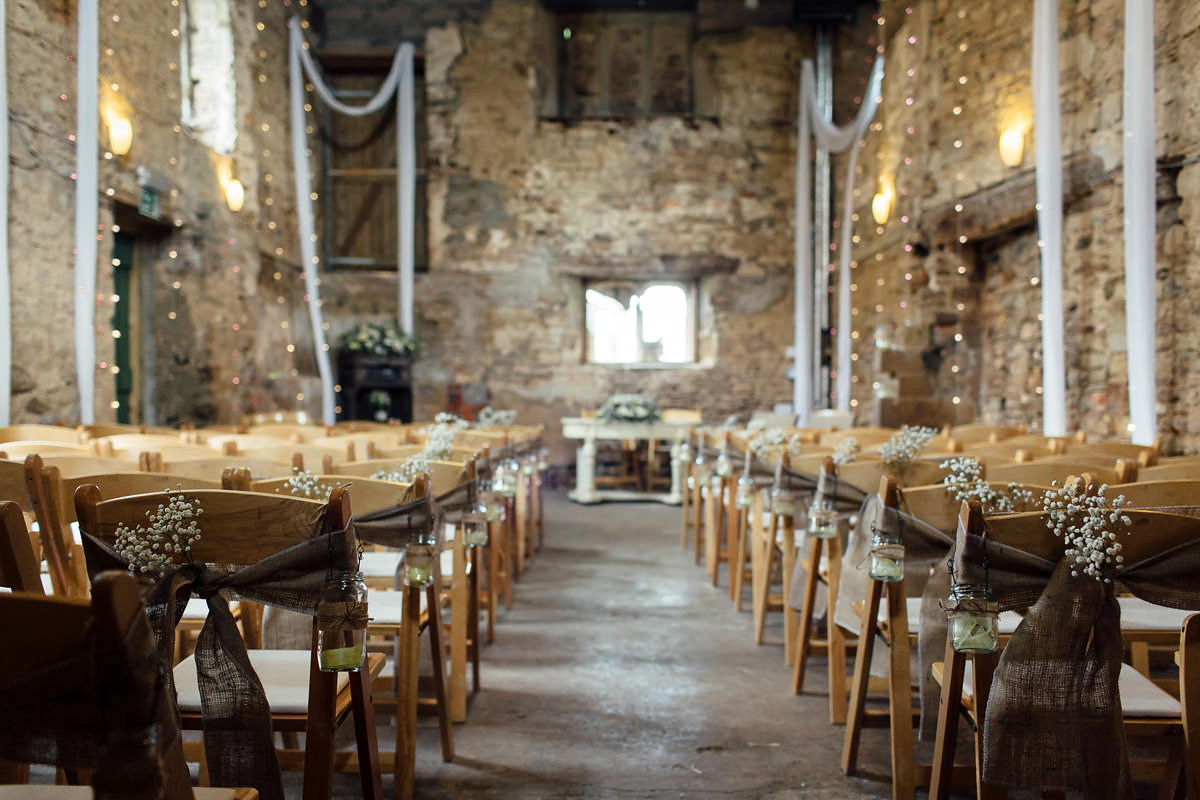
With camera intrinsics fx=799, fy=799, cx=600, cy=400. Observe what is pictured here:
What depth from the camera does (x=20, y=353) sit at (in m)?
4.98

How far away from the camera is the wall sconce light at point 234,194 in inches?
303

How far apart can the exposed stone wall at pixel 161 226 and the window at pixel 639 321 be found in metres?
3.69

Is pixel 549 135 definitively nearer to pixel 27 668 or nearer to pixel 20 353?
pixel 20 353

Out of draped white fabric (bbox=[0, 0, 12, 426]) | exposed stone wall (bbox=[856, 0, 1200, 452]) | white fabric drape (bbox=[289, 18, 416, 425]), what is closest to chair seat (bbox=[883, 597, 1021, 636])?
exposed stone wall (bbox=[856, 0, 1200, 452])

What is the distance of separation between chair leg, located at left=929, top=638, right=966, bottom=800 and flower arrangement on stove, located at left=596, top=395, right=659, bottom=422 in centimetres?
610

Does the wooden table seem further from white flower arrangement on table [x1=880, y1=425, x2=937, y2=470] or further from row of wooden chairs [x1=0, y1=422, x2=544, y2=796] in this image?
white flower arrangement on table [x1=880, y1=425, x2=937, y2=470]

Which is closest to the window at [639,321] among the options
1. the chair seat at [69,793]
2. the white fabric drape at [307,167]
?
the white fabric drape at [307,167]

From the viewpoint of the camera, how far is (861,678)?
6.87 feet

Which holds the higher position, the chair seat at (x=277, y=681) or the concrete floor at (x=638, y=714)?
the chair seat at (x=277, y=681)

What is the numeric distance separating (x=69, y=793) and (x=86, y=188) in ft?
16.3

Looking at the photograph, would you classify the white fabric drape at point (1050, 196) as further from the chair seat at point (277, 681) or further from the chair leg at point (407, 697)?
the chair seat at point (277, 681)

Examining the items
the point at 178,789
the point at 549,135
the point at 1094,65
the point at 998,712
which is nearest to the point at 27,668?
the point at 178,789

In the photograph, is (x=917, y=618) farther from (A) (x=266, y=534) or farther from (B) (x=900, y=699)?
(A) (x=266, y=534)

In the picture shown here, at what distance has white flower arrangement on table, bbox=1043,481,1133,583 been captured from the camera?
134cm
